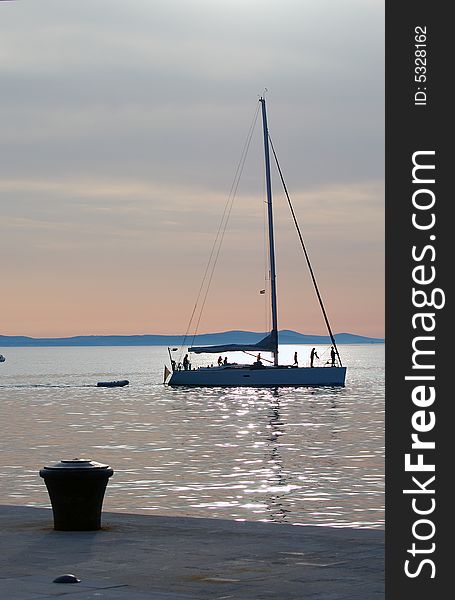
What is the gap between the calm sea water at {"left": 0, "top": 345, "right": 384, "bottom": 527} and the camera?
2992 centimetres

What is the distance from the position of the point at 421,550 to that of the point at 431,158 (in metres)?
1.86

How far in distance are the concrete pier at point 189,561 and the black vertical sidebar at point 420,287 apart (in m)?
4.72

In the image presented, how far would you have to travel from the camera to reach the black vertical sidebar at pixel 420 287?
19.2ft

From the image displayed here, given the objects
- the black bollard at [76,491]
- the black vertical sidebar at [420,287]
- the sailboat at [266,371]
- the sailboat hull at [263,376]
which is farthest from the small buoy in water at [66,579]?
the sailboat hull at [263,376]

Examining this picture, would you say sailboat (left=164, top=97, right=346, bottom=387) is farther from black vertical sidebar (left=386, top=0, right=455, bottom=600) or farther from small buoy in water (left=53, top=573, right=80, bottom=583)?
black vertical sidebar (left=386, top=0, right=455, bottom=600)

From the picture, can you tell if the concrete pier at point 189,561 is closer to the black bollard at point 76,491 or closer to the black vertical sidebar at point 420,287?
the black bollard at point 76,491

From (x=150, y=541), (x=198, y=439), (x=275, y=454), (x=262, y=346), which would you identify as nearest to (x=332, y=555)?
(x=150, y=541)

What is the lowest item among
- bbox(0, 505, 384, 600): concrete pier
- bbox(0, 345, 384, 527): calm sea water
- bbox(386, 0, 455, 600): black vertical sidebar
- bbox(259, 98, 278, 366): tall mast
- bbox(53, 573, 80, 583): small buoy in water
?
bbox(0, 345, 384, 527): calm sea water

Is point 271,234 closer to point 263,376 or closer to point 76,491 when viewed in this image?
point 263,376

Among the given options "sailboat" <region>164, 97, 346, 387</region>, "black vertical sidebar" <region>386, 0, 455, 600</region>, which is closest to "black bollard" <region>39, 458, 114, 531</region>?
"black vertical sidebar" <region>386, 0, 455, 600</region>

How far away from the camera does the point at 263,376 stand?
98062 mm

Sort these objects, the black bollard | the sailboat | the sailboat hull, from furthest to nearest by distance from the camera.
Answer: the sailboat hull
the sailboat
the black bollard

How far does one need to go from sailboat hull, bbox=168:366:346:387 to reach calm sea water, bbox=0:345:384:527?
1621mm

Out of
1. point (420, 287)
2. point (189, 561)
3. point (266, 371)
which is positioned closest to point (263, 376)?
point (266, 371)
